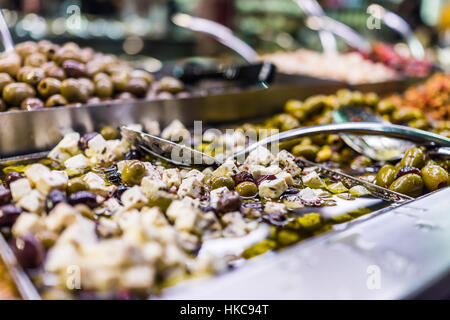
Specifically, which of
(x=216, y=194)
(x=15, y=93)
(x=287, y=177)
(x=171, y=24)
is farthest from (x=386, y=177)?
(x=171, y=24)

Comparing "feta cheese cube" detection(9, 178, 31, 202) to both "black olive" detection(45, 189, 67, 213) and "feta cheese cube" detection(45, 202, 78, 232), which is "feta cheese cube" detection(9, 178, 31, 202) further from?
"feta cheese cube" detection(45, 202, 78, 232)

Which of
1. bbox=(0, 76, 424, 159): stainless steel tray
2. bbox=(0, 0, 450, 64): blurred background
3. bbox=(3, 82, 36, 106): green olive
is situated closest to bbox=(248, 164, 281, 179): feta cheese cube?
bbox=(0, 76, 424, 159): stainless steel tray

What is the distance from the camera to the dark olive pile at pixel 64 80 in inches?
68.6

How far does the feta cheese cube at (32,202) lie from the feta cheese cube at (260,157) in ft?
2.34

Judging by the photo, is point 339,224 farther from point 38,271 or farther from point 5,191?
point 5,191

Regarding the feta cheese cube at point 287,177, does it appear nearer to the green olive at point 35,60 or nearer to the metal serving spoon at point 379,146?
the metal serving spoon at point 379,146

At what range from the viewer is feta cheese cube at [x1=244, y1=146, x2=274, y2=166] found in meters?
1.41

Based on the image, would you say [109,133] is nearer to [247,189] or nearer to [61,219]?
[247,189]

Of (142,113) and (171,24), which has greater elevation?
(171,24)

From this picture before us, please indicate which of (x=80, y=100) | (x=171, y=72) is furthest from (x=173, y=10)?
(x=80, y=100)

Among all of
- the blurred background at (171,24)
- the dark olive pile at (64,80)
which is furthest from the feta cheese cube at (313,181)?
the blurred background at (171,24)

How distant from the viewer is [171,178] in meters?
1.21

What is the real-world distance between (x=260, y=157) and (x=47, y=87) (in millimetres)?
1055

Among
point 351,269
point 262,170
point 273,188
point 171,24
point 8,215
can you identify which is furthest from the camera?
point 171,24
